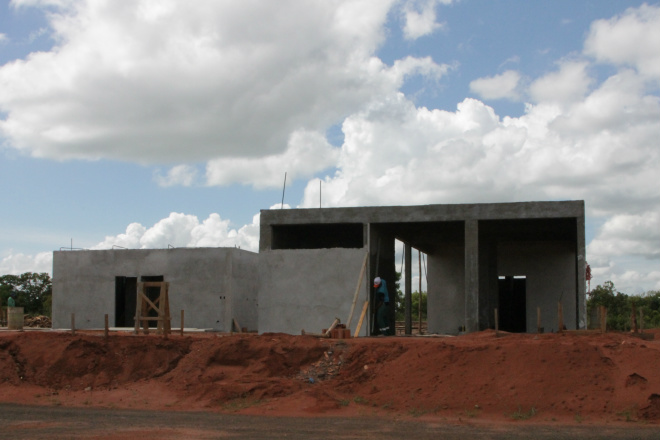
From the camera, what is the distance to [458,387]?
584 inches

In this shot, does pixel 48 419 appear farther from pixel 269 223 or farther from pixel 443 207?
pixel 443 207

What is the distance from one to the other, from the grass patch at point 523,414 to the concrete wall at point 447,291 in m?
14.9

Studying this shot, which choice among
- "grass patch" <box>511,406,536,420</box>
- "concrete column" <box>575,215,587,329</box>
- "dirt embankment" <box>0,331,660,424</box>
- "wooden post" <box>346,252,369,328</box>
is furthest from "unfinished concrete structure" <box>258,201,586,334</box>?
"grass patch" <box>511,406,536,420</box>

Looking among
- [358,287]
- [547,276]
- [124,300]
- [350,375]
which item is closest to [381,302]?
[358,287]

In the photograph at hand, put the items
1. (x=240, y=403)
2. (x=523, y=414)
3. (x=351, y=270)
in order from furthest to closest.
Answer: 1. (x=351, y=270)
2. (x=240, y=403)
3. (x=523, y=414)

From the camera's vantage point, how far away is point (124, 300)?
93.0 feet

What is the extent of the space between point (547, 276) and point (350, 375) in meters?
13.6

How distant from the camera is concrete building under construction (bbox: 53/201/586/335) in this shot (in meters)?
21.5

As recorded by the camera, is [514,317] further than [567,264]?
Yes

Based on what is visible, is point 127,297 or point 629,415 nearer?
point 629,415

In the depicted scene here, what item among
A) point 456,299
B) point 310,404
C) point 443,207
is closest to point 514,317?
point 456,299

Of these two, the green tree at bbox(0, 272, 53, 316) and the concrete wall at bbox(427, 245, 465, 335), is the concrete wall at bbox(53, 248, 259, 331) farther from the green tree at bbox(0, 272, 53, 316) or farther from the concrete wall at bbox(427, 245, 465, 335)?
the green tree at bbox(0, 272, 53, 316)

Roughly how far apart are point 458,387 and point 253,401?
14.6 feet

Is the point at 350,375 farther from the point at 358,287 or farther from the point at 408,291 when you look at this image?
the point at 408,291
